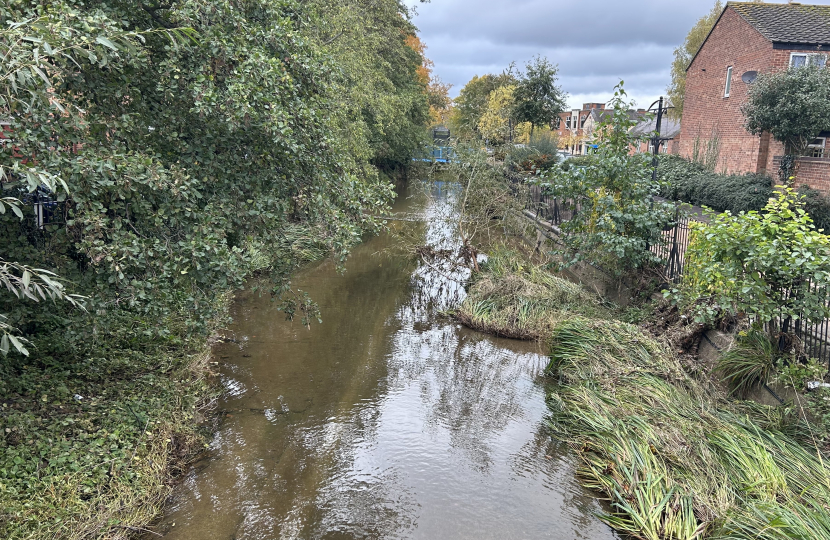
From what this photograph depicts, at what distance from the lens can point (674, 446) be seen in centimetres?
563


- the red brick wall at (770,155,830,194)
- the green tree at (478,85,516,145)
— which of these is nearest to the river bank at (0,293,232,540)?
the red brick wall at (770,155,830,194)

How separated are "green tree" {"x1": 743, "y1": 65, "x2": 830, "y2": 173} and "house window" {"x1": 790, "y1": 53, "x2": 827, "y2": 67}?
2.38 ft

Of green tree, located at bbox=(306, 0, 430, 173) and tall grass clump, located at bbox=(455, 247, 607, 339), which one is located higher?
→ green tree, located at bbox=(306, 0, 430, 173)

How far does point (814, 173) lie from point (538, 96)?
49.1 feet

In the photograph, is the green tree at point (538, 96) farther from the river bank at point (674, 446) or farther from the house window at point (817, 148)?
the river bank at point (674, 446)

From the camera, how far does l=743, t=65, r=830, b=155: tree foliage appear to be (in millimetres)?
17953

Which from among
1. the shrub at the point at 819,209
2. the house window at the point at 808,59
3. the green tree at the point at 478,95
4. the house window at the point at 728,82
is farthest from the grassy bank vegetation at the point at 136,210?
the green tree at the point at 478,95

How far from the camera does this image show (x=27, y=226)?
569cm

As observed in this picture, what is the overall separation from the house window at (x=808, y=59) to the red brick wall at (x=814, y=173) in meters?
4.12

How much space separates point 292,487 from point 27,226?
380 cm

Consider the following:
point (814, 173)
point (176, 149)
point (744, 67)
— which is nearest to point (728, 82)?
point (744, 67)

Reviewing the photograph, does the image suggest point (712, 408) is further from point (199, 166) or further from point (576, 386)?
point (199, 166)

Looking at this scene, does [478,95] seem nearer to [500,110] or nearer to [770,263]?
[500,110]

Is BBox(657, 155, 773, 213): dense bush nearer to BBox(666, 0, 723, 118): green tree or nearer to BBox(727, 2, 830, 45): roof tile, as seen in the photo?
BBox(727, 2, 830, 45): roof tile
